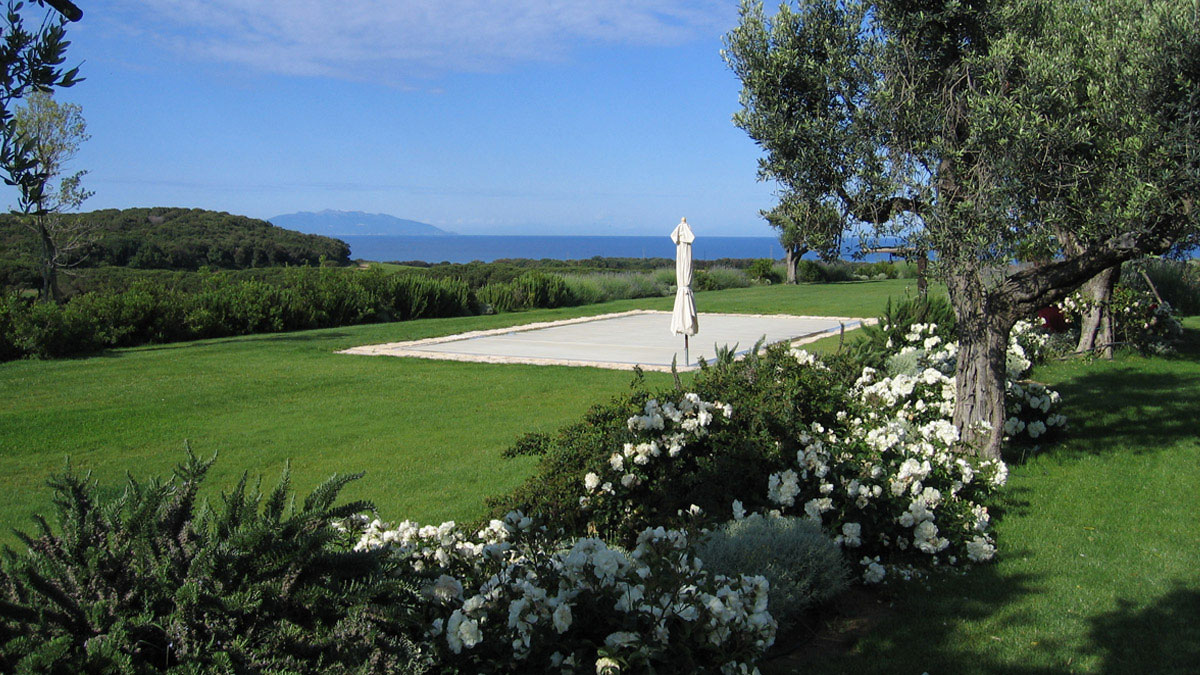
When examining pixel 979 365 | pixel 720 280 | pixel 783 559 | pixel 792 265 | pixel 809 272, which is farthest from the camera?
pixel 809 272

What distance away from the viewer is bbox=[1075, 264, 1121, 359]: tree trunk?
420 inches

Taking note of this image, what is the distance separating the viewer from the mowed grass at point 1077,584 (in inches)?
134

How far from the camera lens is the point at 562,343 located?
13664 millimetres

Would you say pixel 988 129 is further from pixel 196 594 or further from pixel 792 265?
pixel 792 265

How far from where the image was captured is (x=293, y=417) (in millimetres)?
8016

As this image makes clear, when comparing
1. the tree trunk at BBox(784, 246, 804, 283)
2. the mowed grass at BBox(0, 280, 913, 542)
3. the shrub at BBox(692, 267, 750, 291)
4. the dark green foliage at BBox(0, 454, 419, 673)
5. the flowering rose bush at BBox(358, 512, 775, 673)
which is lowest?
the mowed grass at BBox(0, 280, 913, 542)

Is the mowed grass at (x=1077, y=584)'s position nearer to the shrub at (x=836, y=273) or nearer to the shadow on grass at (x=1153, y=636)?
the shadow on grass at (x=1153, y=636)

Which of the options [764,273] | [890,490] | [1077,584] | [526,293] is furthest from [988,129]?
[764,273]

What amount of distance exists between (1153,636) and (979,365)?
2.44 m

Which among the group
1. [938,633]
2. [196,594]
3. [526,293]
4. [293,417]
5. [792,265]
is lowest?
[938,633]

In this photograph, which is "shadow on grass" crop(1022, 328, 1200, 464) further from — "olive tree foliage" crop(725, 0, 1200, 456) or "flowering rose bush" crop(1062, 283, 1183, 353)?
"olive tree foliage" crop(725, 0, 1200, 456)

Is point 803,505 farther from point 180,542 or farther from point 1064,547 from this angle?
point 180,542

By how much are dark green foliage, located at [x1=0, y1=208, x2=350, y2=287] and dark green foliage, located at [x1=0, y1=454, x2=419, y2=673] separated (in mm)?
24577

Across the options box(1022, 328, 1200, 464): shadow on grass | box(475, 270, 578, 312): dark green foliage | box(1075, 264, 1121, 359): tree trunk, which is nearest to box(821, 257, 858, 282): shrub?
box(475, 270, 578, 312): dark green foliage
